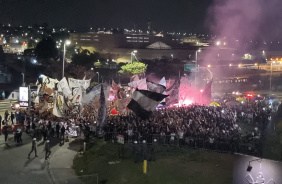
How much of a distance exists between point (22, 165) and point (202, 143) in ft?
32.9

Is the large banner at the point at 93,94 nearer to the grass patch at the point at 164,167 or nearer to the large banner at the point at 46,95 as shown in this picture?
the grass patch at the point at 164,167

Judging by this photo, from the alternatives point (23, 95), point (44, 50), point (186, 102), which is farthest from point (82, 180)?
point (44, 50)

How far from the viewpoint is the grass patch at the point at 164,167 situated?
15312 millimetres

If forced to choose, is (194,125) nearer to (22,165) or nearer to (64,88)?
(22,165)

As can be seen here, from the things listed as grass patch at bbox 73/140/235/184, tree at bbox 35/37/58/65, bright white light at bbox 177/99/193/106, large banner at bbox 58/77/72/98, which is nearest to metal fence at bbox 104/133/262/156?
grass patch at bbox 73/140/235/184

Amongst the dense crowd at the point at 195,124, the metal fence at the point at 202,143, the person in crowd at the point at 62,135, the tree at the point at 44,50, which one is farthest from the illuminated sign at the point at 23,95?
the tree at the point at 44,50

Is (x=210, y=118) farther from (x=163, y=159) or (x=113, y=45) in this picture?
(x=113, y=45)

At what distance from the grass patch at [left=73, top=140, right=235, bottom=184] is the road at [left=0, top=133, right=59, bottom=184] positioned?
1828 mm

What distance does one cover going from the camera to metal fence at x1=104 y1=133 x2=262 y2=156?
1847 centimetres

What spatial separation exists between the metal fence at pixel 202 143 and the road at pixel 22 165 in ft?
15.7

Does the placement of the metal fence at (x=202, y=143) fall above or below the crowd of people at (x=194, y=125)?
below

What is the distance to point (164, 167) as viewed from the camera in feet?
54.7

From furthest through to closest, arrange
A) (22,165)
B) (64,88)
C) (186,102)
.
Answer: (186,102), (64,88), (22,165)

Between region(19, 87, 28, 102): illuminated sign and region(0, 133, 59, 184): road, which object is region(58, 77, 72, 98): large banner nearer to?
region(19, 87, 28, 102): illuminated sign
